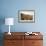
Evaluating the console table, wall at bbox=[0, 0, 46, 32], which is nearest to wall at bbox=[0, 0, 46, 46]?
wall at bbox=[0, 0, 46, 32]

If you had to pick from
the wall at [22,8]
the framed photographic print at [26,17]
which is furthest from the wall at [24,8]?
the framed photographic print at [26,17]

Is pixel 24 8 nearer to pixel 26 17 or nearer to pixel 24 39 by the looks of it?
pixel 26 17

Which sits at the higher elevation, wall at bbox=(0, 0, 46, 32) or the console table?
wall at bbox=(0, 0, 46, 32)

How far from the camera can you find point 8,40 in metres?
4.07

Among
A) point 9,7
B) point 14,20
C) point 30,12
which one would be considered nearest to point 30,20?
point 30,12

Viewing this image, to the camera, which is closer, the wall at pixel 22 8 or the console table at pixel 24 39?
the console table at pixel 24 39

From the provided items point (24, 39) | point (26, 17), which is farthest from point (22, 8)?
point (24, 39)

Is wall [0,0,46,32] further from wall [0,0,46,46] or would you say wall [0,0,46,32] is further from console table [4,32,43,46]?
console table [4,32,43,46]

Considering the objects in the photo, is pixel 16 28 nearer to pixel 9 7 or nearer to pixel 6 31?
pixel 6 31

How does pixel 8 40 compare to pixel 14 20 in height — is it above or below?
below

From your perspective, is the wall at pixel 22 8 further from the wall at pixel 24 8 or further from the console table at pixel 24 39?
the console table at pixel 24 39

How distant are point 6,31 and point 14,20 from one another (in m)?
0.48

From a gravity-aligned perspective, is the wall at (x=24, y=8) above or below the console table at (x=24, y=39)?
above

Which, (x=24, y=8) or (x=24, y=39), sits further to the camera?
(x=24, y=8)
